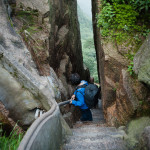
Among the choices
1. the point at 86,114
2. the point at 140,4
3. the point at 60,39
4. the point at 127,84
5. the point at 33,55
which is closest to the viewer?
the point at 127,84

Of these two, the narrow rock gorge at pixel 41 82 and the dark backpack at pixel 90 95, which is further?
the dark backpack at pixel 90 95

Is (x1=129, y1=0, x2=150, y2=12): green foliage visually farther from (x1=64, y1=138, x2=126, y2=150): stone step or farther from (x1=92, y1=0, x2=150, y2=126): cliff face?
(x1=64, y1=138, x2=126, y2=150): stone step

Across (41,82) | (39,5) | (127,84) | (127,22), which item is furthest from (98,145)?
(39,5)

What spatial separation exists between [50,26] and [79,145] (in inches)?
202

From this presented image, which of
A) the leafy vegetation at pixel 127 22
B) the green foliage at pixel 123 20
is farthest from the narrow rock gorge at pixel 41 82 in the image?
the green foliage at pixel 123 20

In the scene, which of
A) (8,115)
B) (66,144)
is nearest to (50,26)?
(8,115)

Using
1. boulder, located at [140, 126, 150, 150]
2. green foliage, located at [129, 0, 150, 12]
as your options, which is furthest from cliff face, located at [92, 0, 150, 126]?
green foliage, located at [129, 0, 150, 12]

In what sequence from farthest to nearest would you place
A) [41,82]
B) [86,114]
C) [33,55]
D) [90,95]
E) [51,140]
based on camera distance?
[86,114] → [90,95] → [33,55] → [41,82] → [51,140]

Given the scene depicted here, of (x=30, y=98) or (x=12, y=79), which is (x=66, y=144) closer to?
(x=30, y=98)

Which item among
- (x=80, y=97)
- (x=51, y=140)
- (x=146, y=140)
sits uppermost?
(x=51, y=140)

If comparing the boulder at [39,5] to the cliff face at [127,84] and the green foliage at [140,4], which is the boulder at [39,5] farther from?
the green foliage at [140,4]

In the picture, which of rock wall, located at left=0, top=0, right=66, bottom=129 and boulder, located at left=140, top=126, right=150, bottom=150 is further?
rock wall, located at left=0, top=0, right=66, bottom=129

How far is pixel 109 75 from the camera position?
4.73m

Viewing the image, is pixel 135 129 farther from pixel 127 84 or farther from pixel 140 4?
pixel 140 4
